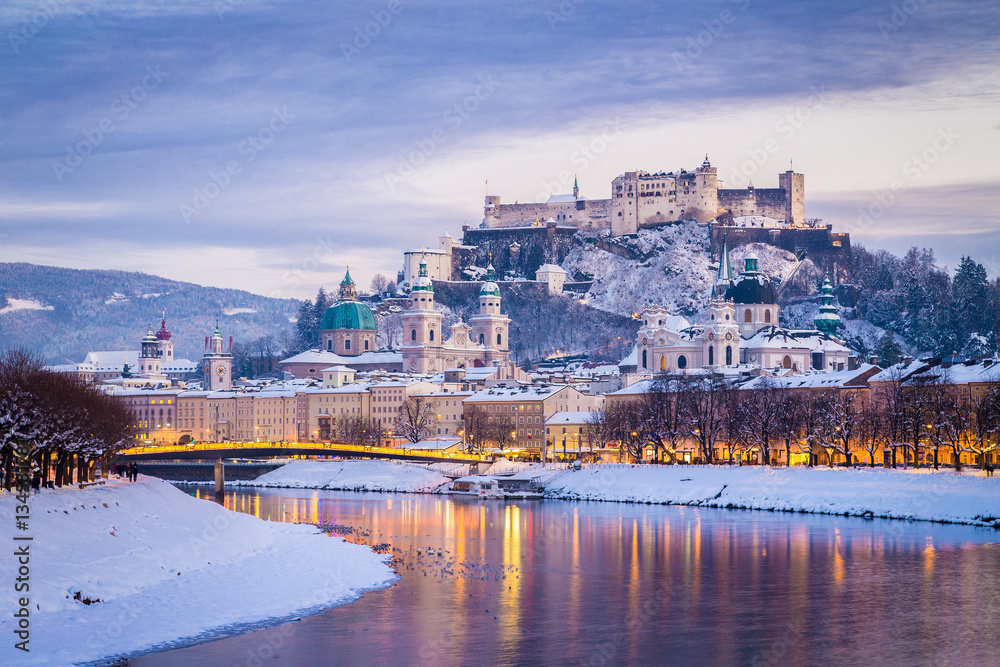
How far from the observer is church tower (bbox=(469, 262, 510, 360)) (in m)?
169

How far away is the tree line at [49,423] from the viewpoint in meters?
41.6

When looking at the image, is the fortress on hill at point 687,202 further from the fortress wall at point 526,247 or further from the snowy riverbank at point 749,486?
the snowy riverbank at point 749,486

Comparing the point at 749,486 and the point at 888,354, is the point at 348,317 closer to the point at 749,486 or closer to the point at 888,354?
the point at 888,354

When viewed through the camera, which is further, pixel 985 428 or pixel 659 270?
pixel 659 270

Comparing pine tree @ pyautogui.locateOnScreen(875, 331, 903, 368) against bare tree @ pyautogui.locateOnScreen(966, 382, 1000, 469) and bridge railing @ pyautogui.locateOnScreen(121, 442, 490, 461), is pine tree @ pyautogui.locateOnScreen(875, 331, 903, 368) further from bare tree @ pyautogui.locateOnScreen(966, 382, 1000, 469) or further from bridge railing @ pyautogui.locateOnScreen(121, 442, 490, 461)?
bare tree @ pyautogui.locateOnScreen(966, 382, 1000, 469)

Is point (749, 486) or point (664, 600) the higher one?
point (749, 486)

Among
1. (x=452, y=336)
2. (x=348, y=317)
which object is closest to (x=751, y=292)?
(x=452, y=336)

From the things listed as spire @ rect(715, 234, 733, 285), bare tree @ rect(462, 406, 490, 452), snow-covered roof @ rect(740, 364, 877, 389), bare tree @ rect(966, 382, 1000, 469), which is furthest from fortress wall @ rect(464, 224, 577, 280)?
bare tree @ rect(966, 382, 1000, 469)

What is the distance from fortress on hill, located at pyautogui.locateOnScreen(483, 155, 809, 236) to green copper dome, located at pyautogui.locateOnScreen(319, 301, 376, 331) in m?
32.1

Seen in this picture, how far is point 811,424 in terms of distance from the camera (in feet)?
258

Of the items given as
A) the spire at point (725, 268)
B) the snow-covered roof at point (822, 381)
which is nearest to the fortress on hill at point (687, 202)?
the spire at point (725, 268)

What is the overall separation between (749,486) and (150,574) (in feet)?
136

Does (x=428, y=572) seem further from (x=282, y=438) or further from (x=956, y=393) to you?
(x=282, y=438)

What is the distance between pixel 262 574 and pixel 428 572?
537cm
